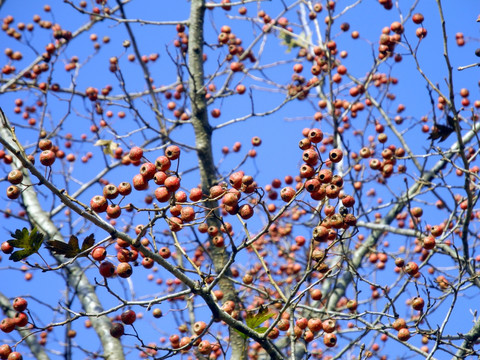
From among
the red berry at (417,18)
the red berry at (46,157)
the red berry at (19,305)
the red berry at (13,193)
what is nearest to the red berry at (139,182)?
the red berry at (46,157)

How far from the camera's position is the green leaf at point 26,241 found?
2.55m

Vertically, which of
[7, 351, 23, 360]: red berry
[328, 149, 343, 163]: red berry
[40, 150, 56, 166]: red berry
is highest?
[40, 150, 56, 166]: red berry

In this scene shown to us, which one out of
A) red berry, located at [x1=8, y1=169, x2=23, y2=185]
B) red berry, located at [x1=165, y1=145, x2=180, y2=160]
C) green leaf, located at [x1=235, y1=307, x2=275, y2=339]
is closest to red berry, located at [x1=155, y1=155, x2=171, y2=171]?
red berry, located at [x1=165, y1=145, x2=180, y2=160]

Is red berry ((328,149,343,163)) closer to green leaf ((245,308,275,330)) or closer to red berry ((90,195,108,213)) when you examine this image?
green leaf ((245,308,275,330))

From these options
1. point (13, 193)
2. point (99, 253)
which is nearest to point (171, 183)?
point (99, 253)

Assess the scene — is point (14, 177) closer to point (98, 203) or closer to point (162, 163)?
point (98, 203)

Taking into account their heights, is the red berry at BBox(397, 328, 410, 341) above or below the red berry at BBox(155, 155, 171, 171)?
below

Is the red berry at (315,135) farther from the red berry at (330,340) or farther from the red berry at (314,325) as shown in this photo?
the red berry at (330,340)

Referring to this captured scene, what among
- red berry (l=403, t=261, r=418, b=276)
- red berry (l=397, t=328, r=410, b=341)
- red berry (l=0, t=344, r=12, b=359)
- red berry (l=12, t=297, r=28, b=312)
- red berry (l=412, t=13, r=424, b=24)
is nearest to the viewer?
red berry (l=12, t=297, r=28, b=312)

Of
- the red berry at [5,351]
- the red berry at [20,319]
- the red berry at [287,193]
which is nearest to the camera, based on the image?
the red berry at [287,193]

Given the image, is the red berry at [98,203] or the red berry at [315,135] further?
the red berry at [315,135]

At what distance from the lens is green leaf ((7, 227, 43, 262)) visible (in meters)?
2.55

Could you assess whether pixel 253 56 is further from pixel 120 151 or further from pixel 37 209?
pixel 37 209

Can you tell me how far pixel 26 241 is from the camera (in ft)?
8.45
